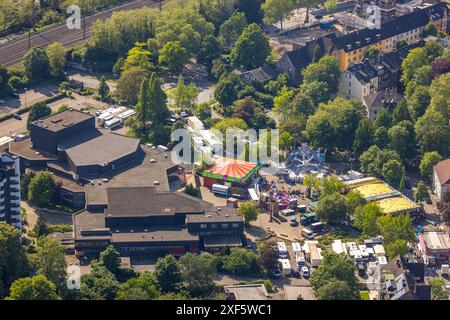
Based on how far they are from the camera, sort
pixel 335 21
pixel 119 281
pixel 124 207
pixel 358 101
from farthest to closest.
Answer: pixel 335 21 → pixel 358 101 → pixel 124 207 → pixel 119 281

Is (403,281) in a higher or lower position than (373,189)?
higher

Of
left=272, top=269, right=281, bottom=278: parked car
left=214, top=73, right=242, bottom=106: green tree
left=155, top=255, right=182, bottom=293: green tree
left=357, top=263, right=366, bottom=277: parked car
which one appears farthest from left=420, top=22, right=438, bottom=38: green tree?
left=155, top=255, right=182, bottom=293: green tree

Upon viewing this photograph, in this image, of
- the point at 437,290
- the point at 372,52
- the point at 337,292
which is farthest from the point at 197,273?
the point at 372,52

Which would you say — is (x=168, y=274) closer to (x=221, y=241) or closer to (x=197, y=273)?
(x=197, y=273)

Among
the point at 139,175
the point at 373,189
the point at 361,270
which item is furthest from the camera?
the point at 373,189

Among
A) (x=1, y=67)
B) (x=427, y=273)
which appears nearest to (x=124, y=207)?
(x=427, y=273)

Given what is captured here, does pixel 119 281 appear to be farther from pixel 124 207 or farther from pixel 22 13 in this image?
pixel 22 13
